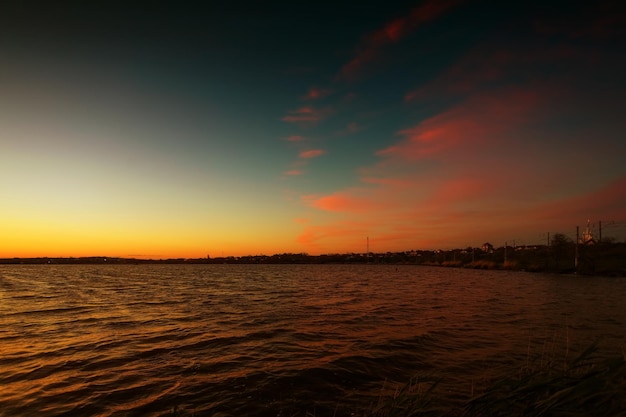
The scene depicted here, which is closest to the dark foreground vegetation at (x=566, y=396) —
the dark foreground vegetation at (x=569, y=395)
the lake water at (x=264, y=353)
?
the dark foreground vegetation at (x=569, y=395)

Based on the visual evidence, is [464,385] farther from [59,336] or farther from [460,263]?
[460,263]

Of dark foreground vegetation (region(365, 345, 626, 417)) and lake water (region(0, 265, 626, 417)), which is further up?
dark foreground vegetation (region(365, 345, 626, 417))

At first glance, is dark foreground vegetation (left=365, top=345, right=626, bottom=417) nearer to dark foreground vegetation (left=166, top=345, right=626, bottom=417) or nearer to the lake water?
dark foreground vegetation (left=166, top=345, right=626, bottom=417)

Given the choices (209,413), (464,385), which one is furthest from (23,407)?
(464,385)

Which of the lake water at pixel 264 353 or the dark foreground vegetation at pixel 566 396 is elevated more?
the dark foreground vegetation at pixel 566 396

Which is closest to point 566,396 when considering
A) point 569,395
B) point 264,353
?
point 569,395

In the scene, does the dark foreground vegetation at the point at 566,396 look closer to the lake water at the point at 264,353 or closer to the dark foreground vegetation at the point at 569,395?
the dark foreground vegetation at the point at 569,395

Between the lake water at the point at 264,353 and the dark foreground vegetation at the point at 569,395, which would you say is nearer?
the dark foreground vegetation at the point at 569,395

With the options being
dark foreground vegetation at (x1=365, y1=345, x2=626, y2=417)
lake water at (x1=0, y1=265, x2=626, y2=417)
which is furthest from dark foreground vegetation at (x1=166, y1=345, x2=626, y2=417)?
lake water at (x1=0, y1=265, x2=626, y2=417)

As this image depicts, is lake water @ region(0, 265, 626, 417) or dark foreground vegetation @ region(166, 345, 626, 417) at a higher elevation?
dark foreground vegetation @ region(166, 345, 626, 417)

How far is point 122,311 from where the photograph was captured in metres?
27.6

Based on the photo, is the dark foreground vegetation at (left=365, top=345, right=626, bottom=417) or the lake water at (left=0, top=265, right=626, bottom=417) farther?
the lake water at (left=0, top=265, right=626, bottom=417)

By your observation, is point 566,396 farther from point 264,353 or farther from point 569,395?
point 264,353

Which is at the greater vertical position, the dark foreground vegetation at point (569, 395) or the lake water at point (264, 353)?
the dark foreground vegetation at point (569, 395)
